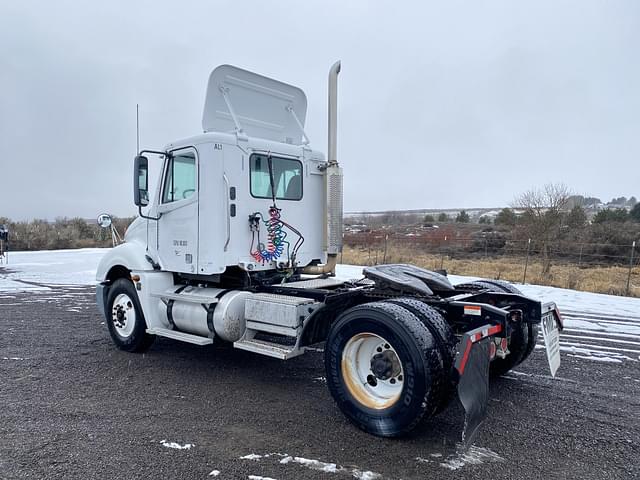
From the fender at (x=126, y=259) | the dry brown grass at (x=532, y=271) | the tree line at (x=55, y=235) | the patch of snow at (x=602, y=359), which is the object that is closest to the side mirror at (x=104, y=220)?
the fender at (x=126, y=259)

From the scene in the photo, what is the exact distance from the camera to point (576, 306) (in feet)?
37.1

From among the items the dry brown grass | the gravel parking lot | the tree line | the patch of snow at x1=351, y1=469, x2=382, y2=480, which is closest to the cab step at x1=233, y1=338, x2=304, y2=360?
the gravel parking lot

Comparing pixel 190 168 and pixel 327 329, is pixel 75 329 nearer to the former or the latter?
pixel 190 168

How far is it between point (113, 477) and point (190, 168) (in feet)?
12.8

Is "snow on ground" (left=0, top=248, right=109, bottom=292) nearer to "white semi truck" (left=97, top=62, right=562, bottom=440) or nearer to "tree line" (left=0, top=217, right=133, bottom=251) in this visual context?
"tree line" (left=0, top=217, right=133, bottom=251)

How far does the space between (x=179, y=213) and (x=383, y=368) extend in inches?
140

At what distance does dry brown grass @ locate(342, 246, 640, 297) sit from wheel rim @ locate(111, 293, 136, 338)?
12.6 meters

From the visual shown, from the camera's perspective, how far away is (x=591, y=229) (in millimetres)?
26844

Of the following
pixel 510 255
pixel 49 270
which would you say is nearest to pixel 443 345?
pixel 49 270

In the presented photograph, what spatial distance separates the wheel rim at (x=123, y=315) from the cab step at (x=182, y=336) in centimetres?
45

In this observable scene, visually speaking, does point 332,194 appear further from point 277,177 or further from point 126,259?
point 126,259

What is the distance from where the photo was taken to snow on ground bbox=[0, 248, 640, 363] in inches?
290

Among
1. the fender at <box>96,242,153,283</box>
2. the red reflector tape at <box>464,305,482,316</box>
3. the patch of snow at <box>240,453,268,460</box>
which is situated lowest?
the patch of snow at <box>240,453,268,460</box>

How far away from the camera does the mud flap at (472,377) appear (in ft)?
12.9
